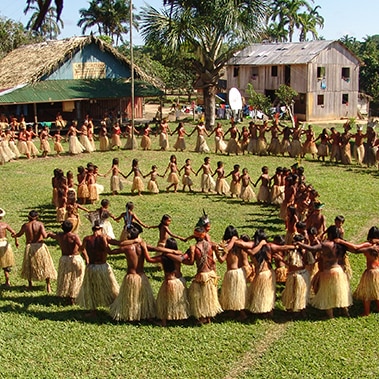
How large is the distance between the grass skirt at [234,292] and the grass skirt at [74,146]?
46.3ft

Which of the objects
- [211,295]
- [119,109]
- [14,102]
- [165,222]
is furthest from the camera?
[119,109]

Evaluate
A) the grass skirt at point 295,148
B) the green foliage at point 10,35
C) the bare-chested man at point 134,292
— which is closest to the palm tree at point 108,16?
the green foliage at point 10,35

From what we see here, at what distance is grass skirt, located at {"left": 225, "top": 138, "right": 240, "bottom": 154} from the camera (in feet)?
67.6

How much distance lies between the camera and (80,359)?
653 cm

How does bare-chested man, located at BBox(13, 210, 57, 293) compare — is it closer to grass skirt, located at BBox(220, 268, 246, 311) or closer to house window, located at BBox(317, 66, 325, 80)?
grass skirt, located at BBox(220, 268, 246, 311)

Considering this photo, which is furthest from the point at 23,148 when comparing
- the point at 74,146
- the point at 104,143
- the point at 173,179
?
the point at 173,179

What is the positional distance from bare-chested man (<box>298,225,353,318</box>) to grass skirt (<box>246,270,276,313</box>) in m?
0.60

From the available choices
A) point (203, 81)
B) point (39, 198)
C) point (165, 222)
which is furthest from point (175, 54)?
point (165, 222)

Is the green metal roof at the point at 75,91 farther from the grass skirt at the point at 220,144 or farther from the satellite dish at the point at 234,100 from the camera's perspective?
the grass skirt at the point at 220,144

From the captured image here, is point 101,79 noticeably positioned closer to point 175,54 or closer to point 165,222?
point 175,54

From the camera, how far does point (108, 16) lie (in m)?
55.1

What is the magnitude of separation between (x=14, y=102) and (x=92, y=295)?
716 inches

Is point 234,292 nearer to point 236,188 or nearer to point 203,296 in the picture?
point 203,296

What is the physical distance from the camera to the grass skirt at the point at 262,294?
735cm
